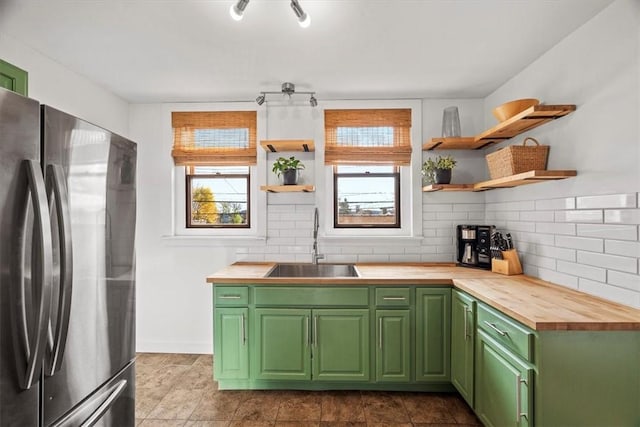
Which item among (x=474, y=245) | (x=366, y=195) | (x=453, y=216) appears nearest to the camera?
(x=474, y=245)

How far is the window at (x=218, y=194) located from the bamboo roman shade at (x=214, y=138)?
102 millimetres

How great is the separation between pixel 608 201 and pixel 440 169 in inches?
52.4

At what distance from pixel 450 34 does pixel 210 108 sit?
2.21 meters

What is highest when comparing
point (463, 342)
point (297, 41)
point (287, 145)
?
point (297, 41)

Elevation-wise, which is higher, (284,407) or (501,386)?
(501,386)

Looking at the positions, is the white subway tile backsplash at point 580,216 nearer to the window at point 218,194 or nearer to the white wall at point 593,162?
the white wall at point 593,162

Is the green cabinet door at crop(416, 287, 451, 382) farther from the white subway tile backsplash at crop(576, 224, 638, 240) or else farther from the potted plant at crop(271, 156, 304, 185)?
the potted plant at crop(271, 156, 304, 185)

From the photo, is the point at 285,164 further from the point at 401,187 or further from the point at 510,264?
the point at 510,264

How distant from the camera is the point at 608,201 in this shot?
72.7 inches

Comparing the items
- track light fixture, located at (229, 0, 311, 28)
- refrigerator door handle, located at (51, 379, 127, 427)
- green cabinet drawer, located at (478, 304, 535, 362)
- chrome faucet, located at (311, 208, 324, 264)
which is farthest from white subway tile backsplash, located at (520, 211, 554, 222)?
refrigerator door handle, located at (51, 379, 127, 427)

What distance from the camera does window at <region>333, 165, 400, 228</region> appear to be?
3.35 m

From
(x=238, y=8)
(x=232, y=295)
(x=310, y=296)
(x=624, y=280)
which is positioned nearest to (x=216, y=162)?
(x=232, y=295)

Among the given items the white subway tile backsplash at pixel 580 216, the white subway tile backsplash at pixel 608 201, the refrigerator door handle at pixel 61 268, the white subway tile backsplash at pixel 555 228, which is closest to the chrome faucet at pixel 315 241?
the white subway tile backsplash at pixel 555 228

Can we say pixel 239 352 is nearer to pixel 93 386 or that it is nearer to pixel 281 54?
pixel 93 386
